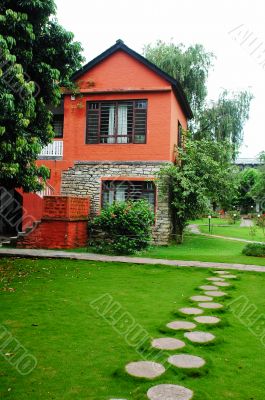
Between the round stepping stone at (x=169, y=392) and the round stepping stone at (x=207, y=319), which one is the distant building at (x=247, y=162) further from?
the round stepping stone at (x=169, y=392)

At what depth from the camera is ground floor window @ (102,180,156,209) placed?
51.6 ft

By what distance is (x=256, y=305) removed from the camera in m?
6.61

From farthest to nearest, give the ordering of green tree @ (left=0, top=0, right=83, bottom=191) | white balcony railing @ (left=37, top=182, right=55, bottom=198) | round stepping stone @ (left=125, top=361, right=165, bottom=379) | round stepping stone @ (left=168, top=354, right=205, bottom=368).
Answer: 1. white balcony railing @ (left=37, top=182, right=55, bottom=198)
2. green tree @ (left=0, top=0, right=83, bottom=191)
3. round stepping stone @ (left=168, top=354, right=205, bottom=368)
4. round stepping stone @ (left=125, top=361, right=165, bottom=379)

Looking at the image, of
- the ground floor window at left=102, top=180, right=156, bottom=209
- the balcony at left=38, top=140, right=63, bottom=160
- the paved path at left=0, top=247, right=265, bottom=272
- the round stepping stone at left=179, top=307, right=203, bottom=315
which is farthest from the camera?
the balcony at left=38, top=140, right=63, bottom=160

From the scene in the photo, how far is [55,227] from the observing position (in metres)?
13.8

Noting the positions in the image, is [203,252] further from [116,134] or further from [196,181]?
[116,134]

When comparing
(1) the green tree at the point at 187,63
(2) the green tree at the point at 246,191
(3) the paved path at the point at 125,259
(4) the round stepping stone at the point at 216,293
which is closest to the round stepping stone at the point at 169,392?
(4) the round stepping stone at the point at 216,293

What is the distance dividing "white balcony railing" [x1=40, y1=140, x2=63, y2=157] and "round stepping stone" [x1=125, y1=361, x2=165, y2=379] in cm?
1337

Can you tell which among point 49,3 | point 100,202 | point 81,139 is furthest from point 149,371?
point 81,139

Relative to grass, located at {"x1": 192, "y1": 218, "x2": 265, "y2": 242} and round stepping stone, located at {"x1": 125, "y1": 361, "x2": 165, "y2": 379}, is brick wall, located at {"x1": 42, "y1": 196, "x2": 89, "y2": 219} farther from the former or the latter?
round stepping stone, located at {"x1": 125, "y1": 361, "x2": 165, "y2": 379}

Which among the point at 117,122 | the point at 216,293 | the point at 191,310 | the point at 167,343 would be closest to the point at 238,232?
the point at 117,122

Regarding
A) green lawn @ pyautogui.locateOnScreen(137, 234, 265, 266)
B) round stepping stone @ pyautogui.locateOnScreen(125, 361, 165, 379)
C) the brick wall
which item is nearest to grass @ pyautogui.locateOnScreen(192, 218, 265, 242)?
green lawn @ pyautogui.locateOnScreen(137, 234, 265, 266)

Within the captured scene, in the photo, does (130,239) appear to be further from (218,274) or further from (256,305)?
(256,305)

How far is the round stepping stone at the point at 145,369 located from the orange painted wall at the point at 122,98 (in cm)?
1199
